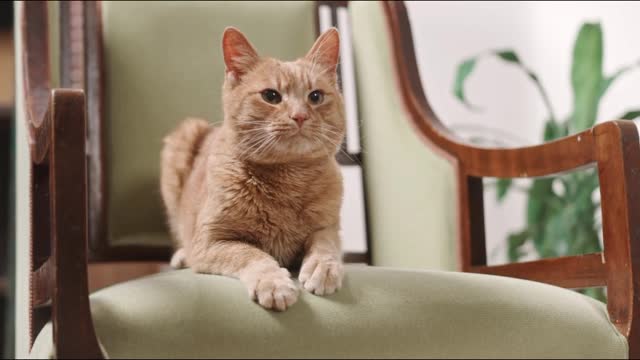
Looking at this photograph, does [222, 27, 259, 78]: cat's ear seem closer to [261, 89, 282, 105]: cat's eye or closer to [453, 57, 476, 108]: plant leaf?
[261, 89, 282, 105]: cat's eye

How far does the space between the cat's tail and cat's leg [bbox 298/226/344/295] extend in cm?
44

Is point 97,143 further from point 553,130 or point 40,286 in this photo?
point 553,130

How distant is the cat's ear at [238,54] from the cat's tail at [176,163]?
13.4 inches

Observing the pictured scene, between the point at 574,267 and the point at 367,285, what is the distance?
40cm

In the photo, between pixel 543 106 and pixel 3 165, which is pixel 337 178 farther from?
pixel 543 106

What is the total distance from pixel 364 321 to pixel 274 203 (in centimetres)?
33

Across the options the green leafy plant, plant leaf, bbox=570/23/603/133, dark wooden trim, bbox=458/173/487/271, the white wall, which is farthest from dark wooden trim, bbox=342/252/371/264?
the white wall

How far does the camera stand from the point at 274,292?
2.75ft

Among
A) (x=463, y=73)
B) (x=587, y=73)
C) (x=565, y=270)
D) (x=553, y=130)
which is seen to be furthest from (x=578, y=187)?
(x=565, y=270)

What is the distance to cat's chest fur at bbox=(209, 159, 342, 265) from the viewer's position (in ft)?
3.65

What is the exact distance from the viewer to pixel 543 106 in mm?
2443

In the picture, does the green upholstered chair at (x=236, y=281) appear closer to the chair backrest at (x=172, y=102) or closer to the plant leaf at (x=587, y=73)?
the chair backrest at (x=172, y=102)

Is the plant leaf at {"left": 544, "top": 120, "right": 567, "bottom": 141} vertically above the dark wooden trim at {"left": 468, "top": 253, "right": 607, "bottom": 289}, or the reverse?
the plant leaf at {"left": 544, "top": 120, "right": 567, "bottom": 141}

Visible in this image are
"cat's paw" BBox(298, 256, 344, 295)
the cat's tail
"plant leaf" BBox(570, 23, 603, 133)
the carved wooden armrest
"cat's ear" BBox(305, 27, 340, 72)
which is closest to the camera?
the carved wooden armrest
